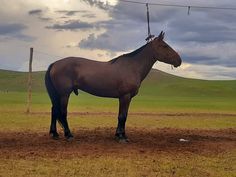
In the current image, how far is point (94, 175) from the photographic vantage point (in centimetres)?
1034

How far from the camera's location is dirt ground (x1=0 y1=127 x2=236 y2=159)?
43.5ft

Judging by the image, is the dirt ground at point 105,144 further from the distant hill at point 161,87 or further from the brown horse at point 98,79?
the distant hill at point 161,87

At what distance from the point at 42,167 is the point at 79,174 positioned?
1.23 m

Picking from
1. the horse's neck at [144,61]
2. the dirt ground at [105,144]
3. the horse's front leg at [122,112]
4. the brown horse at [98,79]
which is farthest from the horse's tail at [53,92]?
the horse's neck at [144,61]

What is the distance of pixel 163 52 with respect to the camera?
1594 cm

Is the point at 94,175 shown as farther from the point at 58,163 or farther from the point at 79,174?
the point at 58,163

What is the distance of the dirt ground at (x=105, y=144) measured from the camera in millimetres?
13266

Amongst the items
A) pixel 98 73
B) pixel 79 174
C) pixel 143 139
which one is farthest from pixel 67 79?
pixel 79 174

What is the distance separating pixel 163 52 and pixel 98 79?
259 centimetres

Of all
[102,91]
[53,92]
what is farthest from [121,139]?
[53,92]

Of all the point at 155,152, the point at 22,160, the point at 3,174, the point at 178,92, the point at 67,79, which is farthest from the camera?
the point at 178,92

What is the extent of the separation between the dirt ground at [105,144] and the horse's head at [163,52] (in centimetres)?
291

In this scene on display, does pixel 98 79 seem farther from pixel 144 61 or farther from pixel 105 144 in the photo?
pixel 105 144

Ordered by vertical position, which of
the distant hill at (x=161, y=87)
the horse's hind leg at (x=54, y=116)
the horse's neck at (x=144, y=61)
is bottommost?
→ the distant hill at (x=161, y=87)
